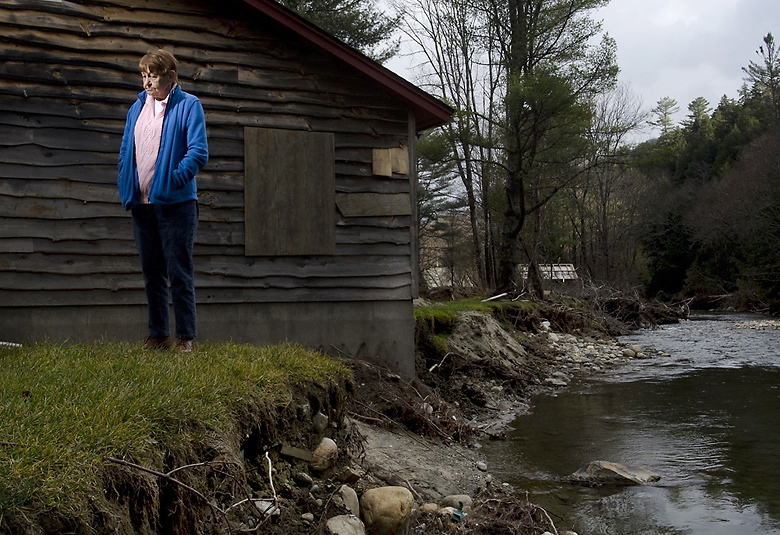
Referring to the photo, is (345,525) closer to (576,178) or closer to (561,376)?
(561,376)

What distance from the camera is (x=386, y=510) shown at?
4176mm

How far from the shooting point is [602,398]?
1052cm

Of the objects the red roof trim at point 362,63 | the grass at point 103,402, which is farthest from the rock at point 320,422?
the red roof trim at point 362,63

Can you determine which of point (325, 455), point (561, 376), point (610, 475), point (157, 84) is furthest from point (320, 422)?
point (561, 376)

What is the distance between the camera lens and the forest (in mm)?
21156

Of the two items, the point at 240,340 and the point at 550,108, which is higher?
the point at 550,108

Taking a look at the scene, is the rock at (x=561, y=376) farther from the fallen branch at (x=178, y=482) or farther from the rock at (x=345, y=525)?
the fallen branch at (x=178, y=482)

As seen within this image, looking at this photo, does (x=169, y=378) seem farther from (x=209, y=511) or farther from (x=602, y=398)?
(x=602, y=398)

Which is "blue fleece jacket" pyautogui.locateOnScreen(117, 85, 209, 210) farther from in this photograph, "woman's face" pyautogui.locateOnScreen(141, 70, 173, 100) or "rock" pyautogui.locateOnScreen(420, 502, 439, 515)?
"rock" pyautogui.locateOnScreen(420, 502, 439, 515)

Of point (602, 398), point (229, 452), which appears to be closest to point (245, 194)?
point (229, 452)

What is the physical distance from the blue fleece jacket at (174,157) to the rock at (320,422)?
1955 millimetres

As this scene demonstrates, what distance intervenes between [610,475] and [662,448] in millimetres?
1524

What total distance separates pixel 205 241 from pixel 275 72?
223 cm

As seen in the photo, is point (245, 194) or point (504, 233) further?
point (504, 233)
